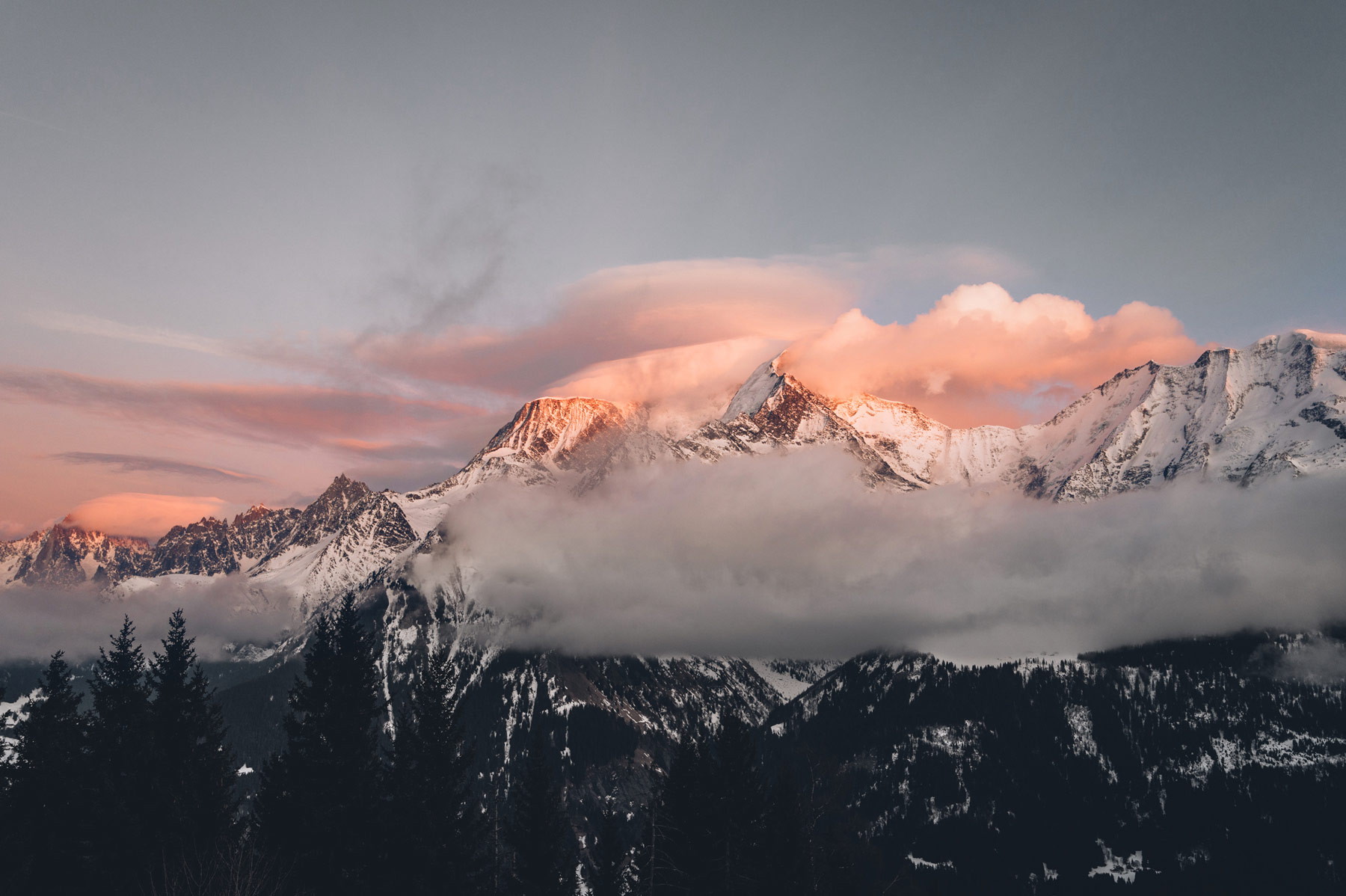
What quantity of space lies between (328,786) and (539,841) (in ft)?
60.9

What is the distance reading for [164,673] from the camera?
139 feet

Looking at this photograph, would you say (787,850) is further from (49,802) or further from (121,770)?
(49,802)

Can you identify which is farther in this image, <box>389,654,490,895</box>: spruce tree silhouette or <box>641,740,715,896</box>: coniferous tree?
<box>641,740,715,896</box>: coniferous tree

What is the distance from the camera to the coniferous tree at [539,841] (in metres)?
50.1

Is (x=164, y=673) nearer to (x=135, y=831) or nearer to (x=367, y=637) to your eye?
(x=135, y=831)

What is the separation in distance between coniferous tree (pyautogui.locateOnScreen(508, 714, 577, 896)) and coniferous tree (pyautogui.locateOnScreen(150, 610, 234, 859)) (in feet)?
55.1

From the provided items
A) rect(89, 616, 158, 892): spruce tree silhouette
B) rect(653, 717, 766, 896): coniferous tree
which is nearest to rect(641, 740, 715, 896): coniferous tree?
rect(653, 717, 766, 896): coniferous tree

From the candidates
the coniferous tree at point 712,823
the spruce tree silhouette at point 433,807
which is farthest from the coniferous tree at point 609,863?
the spruce tree silhouette at point 433,807

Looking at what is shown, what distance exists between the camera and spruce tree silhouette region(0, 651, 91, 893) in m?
36.7

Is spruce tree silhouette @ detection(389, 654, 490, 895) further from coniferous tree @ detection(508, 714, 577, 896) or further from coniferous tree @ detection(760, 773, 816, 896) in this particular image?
coniferous tree @ detection(760, 773, 816, 896)

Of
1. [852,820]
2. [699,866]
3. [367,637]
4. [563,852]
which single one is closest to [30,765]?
[367,637]

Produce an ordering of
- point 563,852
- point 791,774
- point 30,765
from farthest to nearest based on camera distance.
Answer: point 563,852
point 791,774
point 30,765

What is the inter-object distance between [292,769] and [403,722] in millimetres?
5654

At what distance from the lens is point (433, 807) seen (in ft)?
128
